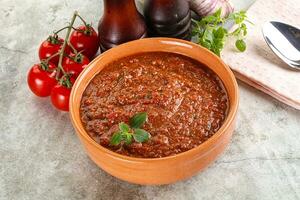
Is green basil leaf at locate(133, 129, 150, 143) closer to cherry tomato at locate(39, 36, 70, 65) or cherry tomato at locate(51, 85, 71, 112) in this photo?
cherry tomato at locate(51, 85, 71, 112)

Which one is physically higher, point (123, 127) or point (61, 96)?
point (123, 127)

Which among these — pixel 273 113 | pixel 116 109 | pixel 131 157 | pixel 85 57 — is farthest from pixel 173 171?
pixel 85 57

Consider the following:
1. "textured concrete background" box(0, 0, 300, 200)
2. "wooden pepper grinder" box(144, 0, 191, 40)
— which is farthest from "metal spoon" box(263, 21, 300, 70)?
"wooden pepper grinder" box(144, 0, 191, 40)

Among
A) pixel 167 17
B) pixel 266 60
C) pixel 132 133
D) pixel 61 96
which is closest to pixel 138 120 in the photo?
pixel 132 133

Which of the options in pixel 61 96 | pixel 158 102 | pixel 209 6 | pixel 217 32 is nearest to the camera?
pixel 158 102

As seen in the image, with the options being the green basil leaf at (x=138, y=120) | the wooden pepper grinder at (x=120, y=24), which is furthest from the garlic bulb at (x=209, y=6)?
the green basil leaf at (x=138, y=120)

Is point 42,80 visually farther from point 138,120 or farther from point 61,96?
point 138,120
